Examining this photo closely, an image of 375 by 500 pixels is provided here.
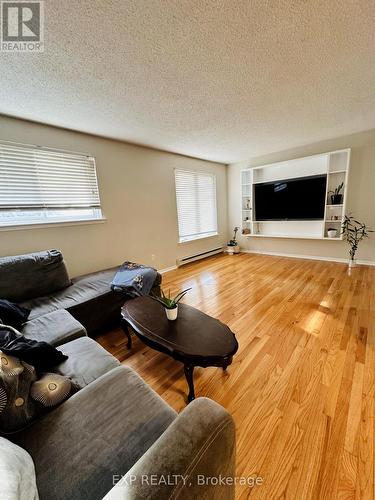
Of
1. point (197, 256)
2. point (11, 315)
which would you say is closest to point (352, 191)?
point (197, 256)

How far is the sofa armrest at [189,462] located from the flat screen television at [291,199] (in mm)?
4326

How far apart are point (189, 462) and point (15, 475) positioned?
0.43m

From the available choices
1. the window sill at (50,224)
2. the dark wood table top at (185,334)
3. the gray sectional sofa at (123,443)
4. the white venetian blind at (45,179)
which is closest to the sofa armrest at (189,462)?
the gray sectional sofa at (123,443)

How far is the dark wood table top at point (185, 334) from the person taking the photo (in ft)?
3.79

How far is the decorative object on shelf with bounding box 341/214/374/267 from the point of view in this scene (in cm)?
364

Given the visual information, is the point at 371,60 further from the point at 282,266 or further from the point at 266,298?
the point at 282,266

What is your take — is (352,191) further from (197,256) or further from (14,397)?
(14,397)

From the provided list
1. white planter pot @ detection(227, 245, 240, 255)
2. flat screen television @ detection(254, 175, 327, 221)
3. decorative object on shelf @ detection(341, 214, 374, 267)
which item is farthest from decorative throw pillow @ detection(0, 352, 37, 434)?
white planter pot @ detection(227, 245, 240, 255)

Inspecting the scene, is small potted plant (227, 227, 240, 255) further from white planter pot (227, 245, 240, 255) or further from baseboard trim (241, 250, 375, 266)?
baseboard trim (241, 250, 375, 266)

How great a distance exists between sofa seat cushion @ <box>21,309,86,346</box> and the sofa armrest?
3.34ft

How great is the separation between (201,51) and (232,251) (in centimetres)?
423

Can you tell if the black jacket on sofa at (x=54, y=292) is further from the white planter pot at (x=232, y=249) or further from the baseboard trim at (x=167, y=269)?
the white planter pot at (x=232, y=249)

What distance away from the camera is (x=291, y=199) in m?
4.25

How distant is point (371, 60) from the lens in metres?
1.63
